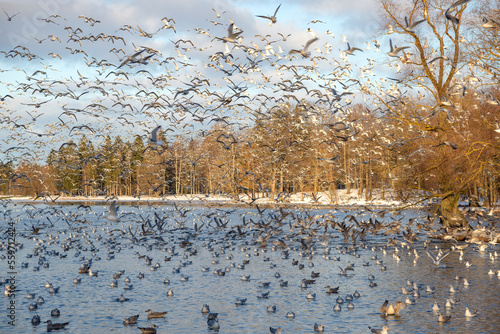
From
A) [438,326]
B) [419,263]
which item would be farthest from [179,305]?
[419,263]

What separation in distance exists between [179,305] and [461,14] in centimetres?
2388

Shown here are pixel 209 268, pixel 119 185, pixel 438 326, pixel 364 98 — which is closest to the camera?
pixel 438 326

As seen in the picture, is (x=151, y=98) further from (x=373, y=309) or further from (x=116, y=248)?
(x=373, y=309)

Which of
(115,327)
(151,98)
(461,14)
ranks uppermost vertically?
(461,14)

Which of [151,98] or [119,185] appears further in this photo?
[119,185]

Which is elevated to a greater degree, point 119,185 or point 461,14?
point 461,14

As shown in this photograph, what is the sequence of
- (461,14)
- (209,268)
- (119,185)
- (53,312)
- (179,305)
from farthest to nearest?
(119,185)
(461,14)
(209,268)
(179,305)
(53,312)

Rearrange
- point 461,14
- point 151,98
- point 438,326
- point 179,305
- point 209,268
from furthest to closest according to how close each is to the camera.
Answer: point 461,14
point 151,98
point 209,268
point 179,305
point 438,326

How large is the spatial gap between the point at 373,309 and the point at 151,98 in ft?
49.3

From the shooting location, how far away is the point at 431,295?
47.5 feet

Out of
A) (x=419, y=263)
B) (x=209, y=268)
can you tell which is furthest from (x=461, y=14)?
(x=209, y=268)

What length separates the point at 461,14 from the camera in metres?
27.1

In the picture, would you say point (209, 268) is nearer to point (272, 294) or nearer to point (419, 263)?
point (272, 294)

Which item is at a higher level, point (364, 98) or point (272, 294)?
point (364, 98)
